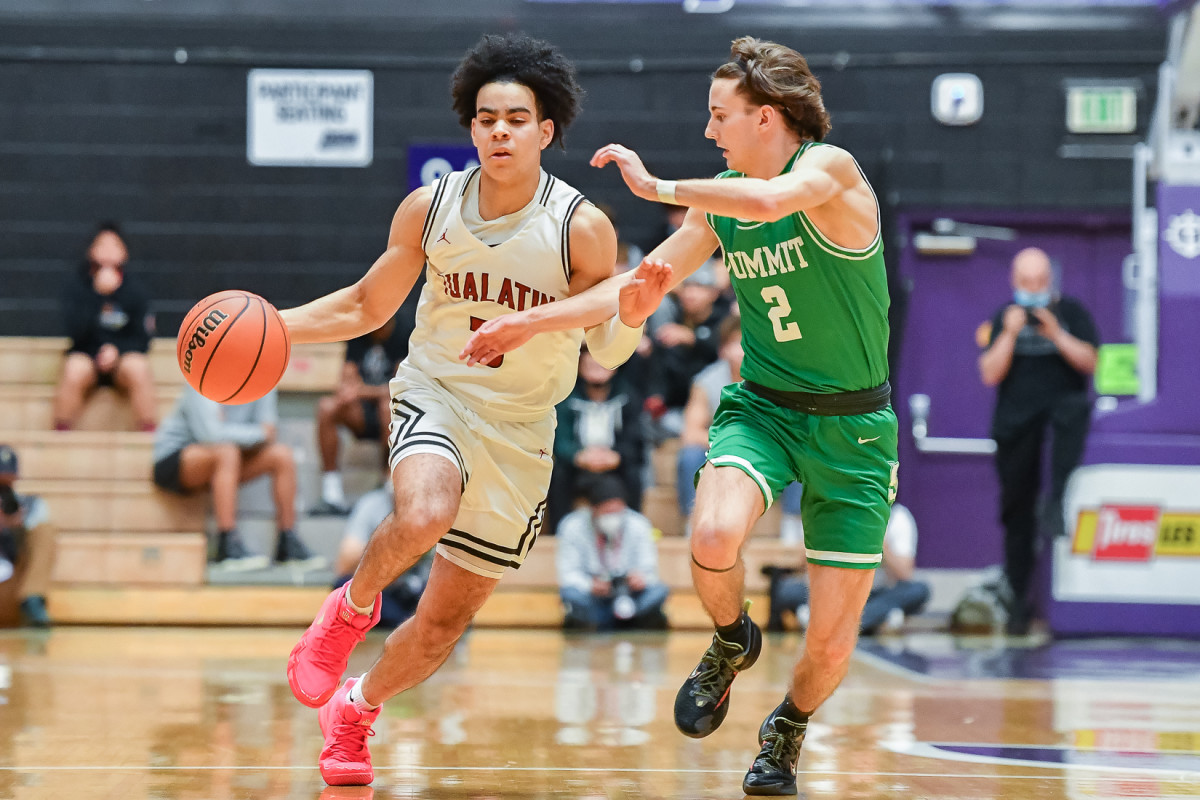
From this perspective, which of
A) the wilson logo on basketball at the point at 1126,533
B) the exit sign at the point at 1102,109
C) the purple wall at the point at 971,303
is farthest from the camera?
the purple wall at the point at 971,303

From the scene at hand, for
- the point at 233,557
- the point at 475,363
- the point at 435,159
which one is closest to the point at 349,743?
the point at 475,363

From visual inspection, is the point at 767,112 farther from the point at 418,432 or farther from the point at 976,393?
the point at 976,393

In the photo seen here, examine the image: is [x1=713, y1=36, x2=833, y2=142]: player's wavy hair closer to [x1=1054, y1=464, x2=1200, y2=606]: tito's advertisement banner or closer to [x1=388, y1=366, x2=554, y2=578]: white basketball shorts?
[x1=388, y1=366, x2=554, y2=578]: white basketball shorts

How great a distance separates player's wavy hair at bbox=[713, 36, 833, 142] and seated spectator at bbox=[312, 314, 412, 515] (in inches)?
224

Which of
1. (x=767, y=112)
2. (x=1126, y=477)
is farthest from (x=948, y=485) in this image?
(x=767, y=112)

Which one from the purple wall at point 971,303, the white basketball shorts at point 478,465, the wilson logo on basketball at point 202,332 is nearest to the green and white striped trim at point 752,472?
the white basketball shorts at point 478,465

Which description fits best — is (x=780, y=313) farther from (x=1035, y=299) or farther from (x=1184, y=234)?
(x=1184, y=234)

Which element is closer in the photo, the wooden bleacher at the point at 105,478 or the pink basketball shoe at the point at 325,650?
the pink basketball shoe at the point at 325,650

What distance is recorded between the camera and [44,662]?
6.34 m

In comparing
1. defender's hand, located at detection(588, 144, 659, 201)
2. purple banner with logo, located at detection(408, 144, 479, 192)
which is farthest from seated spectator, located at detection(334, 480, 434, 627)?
defender's hand, located at detection(588, 144, 659, 201)

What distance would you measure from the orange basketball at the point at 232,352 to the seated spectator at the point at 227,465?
4.87 meters

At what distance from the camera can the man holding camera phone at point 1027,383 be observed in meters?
8.23

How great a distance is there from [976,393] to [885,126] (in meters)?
2.13

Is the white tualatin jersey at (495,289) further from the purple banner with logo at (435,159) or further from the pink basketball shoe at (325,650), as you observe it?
the purple banner with logo at (435,159)
